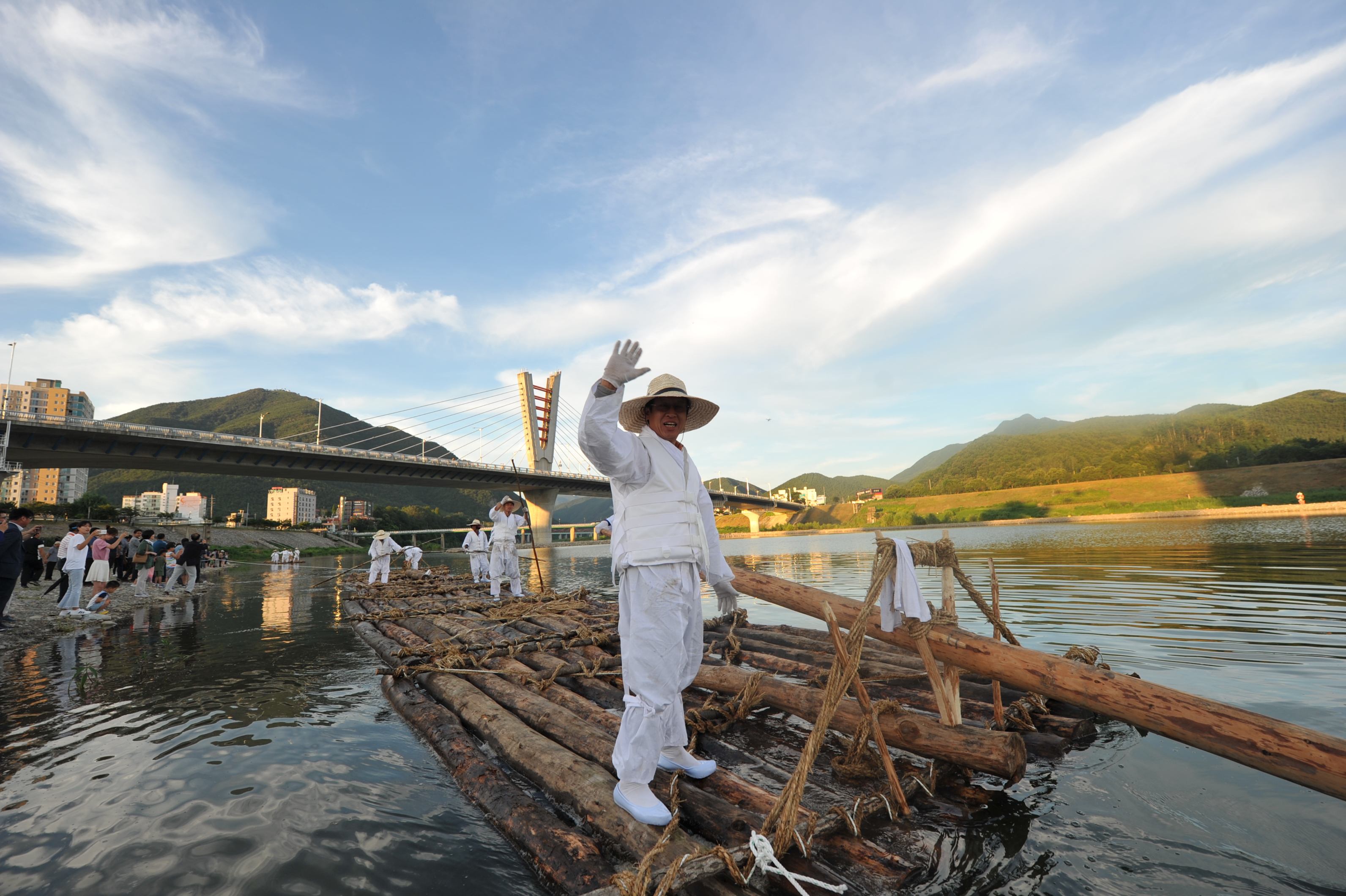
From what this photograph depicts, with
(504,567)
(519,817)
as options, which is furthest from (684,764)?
(504,567)

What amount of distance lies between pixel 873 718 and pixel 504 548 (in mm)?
11437

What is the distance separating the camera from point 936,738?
11.7 feet

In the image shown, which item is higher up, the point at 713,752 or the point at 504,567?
A: the point at 504,567

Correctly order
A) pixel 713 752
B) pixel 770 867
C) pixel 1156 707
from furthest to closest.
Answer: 1. pixel 713 752
2. pixel 1156 707
3. pixel 770 867

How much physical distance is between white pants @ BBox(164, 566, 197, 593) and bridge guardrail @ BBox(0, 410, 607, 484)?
17.3 m

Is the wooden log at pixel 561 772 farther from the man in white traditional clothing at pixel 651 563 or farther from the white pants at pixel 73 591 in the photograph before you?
the white pants at pixel 73 591

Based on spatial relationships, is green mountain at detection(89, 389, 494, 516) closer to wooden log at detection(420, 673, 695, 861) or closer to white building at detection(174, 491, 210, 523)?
white building at detection(174, 491, 210, 523)

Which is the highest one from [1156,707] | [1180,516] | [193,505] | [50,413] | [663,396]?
[50,413]

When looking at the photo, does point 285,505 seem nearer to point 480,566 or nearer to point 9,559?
point 480,566

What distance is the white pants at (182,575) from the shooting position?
19.2 meters

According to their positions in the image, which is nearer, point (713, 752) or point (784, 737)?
point (713, 752)

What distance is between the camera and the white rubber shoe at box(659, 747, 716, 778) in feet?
11.5

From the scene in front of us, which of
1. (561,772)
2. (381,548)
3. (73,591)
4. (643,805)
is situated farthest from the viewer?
(381,548)

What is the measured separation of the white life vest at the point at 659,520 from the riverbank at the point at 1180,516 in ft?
97.1
